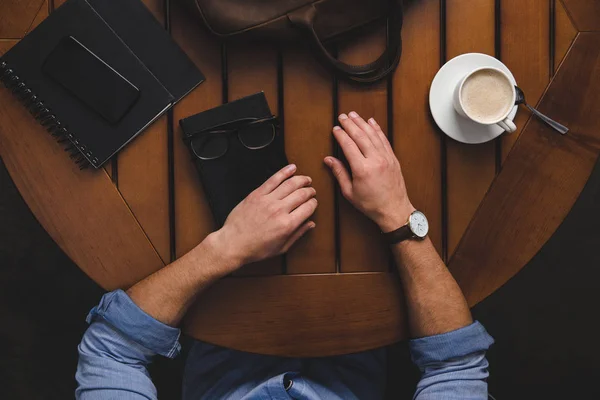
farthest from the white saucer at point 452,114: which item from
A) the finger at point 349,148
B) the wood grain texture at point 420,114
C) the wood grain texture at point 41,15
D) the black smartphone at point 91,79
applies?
the wood grain texture at point 41,15

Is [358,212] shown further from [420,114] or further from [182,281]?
[182,281]

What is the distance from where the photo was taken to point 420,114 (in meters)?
0.85

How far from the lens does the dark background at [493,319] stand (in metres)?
1.40

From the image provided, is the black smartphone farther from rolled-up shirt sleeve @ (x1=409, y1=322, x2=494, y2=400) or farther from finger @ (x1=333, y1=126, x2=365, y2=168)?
rolled-up shirt sleeve @ (x1=409, y1=322, x2=494, y2=400)

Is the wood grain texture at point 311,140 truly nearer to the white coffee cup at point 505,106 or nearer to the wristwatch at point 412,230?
the wristwatch at point 412,230

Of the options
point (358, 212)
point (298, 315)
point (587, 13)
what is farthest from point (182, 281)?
point (587, 13)

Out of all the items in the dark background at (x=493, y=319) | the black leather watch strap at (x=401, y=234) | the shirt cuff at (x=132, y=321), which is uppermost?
the black leather watch strap at (x=401, y=234)

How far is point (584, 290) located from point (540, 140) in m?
0.75

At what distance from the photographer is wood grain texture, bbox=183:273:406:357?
0.84 m

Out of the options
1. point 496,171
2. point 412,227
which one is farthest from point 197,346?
point 496,171

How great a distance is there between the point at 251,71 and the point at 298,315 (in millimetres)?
388

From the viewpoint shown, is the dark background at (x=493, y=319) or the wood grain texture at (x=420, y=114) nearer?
the wood grain texture at (x=420, y=114)

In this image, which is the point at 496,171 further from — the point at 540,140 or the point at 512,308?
the point at 512,308

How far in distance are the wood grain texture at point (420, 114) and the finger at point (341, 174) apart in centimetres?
9
